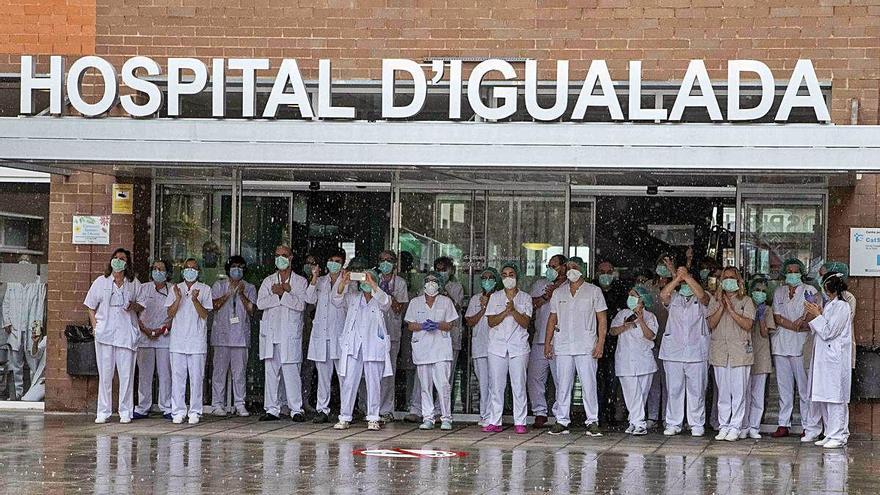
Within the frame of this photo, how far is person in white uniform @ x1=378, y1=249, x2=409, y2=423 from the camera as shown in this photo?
57.5ft

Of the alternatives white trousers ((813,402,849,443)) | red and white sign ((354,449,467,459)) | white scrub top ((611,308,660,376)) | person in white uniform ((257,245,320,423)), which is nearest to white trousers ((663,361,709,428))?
white scrub top ((611,308,660,376))

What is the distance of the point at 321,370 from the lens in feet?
56.9

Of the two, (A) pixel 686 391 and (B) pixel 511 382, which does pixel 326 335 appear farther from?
(A) pixel 686 391

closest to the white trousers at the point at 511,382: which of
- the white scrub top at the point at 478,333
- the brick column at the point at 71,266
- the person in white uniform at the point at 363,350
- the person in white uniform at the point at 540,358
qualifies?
→ the white scrub top at the point at 478,333

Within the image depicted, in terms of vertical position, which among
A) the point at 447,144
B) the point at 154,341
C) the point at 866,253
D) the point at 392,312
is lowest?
the point at 154,341

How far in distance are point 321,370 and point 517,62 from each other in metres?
4.21

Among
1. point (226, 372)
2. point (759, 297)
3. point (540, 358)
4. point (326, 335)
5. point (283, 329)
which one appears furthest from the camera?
point (226, 372)

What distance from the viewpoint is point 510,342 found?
16781mm

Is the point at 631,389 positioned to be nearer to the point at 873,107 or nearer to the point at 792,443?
the point at 792,443

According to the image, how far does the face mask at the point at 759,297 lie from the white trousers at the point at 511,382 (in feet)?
8.59

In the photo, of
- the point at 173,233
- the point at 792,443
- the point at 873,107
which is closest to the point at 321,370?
the point at 173,233

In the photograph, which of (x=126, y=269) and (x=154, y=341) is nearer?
(x=126, y=269)

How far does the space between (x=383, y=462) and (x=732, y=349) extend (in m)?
4.71

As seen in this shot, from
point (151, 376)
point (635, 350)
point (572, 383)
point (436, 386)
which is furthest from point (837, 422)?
point (151, 376)
